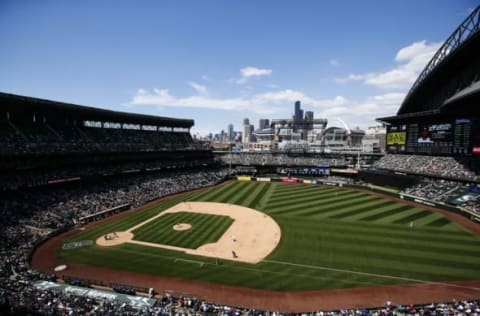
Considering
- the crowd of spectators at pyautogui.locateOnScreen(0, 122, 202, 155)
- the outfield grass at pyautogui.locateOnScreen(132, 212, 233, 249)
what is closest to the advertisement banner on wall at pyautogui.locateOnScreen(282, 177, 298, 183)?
the crowd of spectators at pyautogui.locateOnScreen(0, 122, 202, 155)

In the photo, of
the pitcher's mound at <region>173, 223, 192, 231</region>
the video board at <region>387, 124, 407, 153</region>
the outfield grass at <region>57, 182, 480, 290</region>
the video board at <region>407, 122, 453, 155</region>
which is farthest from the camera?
the video board at <region>387, 124, 407, 153</region>

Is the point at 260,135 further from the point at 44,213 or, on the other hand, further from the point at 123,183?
the point at 44,213

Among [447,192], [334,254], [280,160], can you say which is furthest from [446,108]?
[280,160]

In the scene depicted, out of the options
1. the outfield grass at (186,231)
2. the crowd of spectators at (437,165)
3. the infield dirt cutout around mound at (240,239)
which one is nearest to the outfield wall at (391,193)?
the crowd of spectators at (437,165)

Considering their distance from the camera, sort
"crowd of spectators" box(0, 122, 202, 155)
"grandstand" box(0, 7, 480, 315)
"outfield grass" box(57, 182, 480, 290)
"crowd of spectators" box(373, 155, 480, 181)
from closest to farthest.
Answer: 1. "grandstand" box(0, 7, 480, 315)
2. "outfield grass" box(57, 182, 480, 290)
3. "crowd of spectators" box(0, 122, 202, 155)
4. "crowd of spectators" box(373, 155, 480, 181)

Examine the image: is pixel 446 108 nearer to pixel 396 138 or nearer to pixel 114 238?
pixel 396 138

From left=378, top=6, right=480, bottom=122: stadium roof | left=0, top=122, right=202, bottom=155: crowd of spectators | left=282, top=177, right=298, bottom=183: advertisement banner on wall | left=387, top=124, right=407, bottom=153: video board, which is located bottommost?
left=282, top=177, right=298, bottom=183: advertisement banner on wall

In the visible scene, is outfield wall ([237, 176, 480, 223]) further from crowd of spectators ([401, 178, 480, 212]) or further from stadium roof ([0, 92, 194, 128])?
stadium roof ([0, 92, 194, 128])

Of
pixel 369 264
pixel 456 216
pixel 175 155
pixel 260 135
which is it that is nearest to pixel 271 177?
pixel 175 155

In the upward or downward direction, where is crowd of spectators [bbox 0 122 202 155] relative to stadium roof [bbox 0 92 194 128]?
downward
